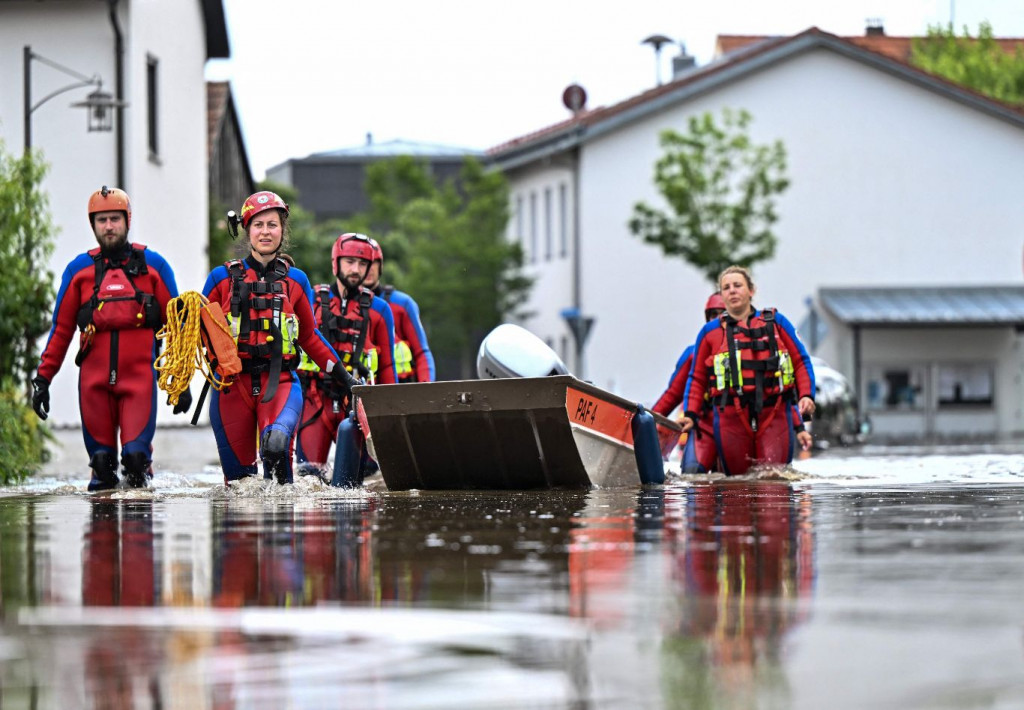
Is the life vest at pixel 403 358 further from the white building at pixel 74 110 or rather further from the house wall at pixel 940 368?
the house wall at pixel 940 368

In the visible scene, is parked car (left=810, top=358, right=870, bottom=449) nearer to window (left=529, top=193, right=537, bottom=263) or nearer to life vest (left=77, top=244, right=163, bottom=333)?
life vest (left=77, top=244, right=163, bottom=333)

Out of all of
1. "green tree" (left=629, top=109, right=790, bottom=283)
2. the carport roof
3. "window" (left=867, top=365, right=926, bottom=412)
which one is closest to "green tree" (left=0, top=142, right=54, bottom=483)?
"green tree" (left=629, top=109, right=790, bottom=283)

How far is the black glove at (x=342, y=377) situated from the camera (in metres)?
14.4

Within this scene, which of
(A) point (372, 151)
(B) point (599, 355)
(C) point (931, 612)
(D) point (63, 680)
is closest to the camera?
(D) point (63, 680)

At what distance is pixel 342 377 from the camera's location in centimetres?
1443

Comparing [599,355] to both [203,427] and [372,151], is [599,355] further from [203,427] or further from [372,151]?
[372,151]

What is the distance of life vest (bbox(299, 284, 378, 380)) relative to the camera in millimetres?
15547

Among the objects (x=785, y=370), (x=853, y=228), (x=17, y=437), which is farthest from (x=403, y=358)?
(x=853, y=228)

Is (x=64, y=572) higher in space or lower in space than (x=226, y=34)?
lower

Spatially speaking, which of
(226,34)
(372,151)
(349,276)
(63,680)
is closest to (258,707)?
(63,680)

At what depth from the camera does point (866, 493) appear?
527 inches

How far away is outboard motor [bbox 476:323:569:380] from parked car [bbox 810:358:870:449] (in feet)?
66.8

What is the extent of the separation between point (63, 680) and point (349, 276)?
10.7 m

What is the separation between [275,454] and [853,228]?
44991 mm
